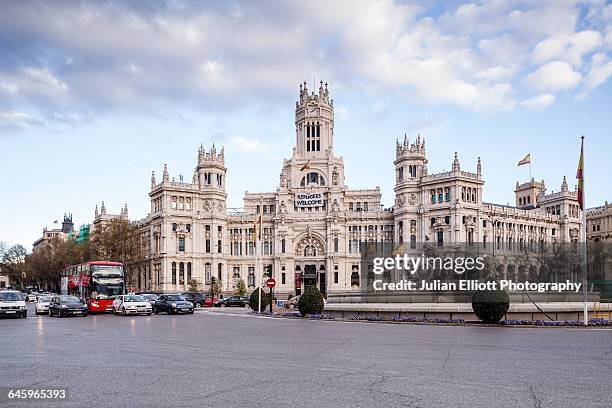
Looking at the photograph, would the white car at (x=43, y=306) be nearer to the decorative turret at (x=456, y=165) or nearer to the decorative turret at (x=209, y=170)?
the decorative turret at (x=209, y=170)

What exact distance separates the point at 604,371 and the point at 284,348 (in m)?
10.8

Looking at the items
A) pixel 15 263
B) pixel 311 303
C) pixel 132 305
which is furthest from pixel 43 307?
pixel 15 263

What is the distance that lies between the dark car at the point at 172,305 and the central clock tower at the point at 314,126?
69.6 meters

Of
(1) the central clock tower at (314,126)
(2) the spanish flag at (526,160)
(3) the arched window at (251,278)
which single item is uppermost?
(1) the central clock tower at (314,126)

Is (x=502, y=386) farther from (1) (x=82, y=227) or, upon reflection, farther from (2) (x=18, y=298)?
(1) (x=82, y=227)

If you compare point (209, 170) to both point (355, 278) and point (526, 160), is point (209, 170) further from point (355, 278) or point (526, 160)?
point (526, 160)

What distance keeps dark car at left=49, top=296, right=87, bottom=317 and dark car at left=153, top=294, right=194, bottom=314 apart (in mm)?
8058

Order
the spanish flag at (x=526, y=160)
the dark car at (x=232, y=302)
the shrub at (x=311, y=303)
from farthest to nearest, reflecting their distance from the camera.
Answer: the spanish flag at (x=526, y=160) → the dark car at (x=232, y=302) → the shrub at (x=311, y=303)

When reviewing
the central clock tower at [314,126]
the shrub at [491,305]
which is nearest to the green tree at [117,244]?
the central clock tower at [314,126]

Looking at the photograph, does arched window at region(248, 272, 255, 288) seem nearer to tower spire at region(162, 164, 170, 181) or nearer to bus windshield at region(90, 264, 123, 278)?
tower spire at region(162, 164, 170, 181)

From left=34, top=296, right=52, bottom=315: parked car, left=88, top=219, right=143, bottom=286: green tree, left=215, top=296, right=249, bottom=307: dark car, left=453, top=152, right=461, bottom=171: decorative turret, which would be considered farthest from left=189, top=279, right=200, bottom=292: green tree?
left=34, top=296, right=52, bottom=315: parked car

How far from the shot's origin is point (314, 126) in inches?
5005

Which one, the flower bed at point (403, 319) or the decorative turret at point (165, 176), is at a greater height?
the decorative turret at point (165, 176)

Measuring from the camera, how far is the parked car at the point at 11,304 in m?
45.7
